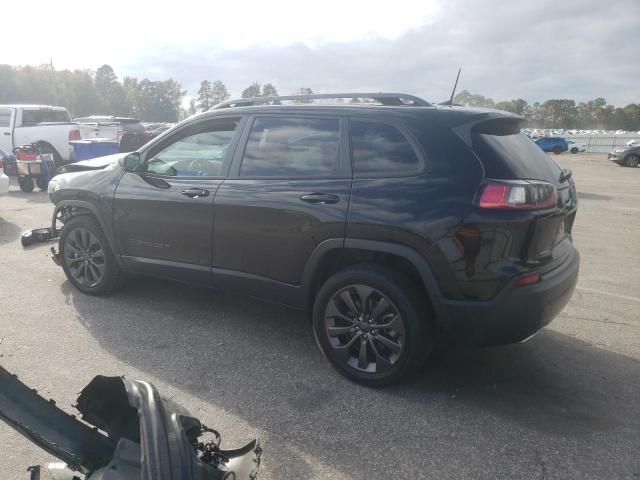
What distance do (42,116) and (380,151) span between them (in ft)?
46.6

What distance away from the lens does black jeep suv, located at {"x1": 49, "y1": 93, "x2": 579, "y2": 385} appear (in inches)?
114

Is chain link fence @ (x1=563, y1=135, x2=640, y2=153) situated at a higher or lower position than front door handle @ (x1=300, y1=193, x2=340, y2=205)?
higher

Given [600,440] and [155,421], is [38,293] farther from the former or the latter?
[600,440]

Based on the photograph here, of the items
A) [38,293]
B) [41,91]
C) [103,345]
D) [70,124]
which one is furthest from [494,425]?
[41,91]

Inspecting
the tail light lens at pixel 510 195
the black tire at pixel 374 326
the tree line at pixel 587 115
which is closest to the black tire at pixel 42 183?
the black tire at pixel 374 326

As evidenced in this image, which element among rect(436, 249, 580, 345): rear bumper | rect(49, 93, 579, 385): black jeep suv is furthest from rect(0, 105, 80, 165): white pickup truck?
rect(436, 249, 580, 345): rear bumper

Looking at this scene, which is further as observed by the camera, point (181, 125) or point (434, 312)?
point (181, 125)

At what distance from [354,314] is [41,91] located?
266 feet

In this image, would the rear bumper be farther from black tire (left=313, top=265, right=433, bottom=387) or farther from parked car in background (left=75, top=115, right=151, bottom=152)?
parked car in background (left=75, top=115, right=151, bottom=152)

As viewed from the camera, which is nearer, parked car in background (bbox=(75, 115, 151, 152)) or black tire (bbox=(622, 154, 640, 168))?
parked car in background (bbox=(75, 115, 151, 152))

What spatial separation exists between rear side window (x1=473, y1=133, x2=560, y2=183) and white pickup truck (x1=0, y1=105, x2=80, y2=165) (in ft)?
45.3

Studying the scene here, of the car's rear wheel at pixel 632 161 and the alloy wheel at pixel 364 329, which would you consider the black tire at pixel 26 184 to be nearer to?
the alloy wheel at pixel 364 329

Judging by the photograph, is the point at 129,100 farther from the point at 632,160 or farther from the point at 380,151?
the point at 380,151

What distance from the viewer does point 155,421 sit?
180cm
